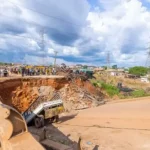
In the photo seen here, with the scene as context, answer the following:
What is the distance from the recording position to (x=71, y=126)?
20.3 metres

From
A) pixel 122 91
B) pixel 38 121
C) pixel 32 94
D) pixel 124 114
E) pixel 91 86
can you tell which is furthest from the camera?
pixel 122 91

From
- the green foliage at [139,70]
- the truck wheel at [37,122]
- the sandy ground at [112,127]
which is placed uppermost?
the green foliage at [139,70]

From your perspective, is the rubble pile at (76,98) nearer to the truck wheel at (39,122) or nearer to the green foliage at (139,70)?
the truck wheel at (39,122)

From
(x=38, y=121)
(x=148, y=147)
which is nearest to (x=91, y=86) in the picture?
(x=38, y=121)

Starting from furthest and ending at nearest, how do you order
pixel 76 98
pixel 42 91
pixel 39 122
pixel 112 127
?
pixel 76 98 → pixel 42 91 → pixel 112 127 → pixel 39 122

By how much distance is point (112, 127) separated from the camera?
65.2 feet

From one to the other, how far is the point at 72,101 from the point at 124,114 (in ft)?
21.7

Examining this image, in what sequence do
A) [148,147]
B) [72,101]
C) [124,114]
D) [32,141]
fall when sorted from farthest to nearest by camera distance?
[72,101] < [124,114] < [148,147] < [32,141]

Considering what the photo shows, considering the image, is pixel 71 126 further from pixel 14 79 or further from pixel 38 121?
pixel 14 79

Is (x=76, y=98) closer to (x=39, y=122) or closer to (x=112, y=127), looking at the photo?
(x=112, y=127)

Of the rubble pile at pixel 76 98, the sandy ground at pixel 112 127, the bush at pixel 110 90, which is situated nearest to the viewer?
the sandy ground at pixel 112 127

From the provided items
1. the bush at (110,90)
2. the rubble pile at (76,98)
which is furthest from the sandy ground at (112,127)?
the bush at (110,90)

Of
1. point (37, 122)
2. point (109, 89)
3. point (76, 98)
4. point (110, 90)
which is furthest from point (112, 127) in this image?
point (109, 89)

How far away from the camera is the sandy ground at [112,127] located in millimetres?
15367
